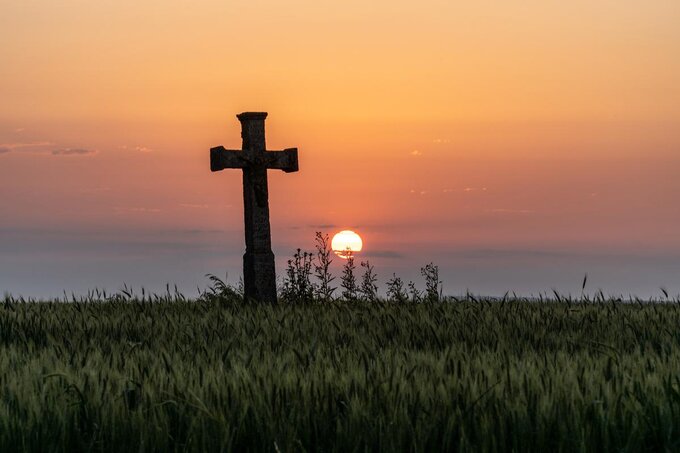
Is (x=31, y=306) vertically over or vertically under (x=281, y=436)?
over

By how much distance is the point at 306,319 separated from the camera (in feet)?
32.7

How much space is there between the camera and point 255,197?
14.4 metres

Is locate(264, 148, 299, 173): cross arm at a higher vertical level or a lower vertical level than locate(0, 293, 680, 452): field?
higher

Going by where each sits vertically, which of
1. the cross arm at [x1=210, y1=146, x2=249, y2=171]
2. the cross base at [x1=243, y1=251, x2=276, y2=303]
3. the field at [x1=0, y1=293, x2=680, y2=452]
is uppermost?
the cross arm at [x1=210, y1=146, x2=249, y2=171]

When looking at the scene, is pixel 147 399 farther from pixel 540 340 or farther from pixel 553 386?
pixel 540 340

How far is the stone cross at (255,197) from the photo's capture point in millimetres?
14133

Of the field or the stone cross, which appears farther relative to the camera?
the stone cross

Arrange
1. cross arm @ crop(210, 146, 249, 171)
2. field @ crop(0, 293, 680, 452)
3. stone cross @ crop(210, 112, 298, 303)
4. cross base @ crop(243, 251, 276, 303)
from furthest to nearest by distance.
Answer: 1. cross arm @ crop(210, 146, 249, 171)
2. stone cross @ crop(210, 112, 298, 303)
3. cross base @ crop(243, 251, 276, 303)
4. field @ crop(0, 293, 680, 452)

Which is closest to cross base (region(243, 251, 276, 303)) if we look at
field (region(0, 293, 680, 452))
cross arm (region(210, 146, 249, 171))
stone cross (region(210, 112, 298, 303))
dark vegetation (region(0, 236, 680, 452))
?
stone cross (region(210, 112, 298, 303))

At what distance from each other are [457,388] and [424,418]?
2.27 ft

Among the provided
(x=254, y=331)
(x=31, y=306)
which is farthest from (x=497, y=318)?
(x=31, y=306)

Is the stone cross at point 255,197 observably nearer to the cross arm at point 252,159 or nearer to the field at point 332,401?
the cross arm at point 252,159

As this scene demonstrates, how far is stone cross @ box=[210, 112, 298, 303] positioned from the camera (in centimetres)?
1413

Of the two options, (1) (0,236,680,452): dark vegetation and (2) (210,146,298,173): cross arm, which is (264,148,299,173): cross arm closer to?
(2) (210,146,298,173): cross arm
